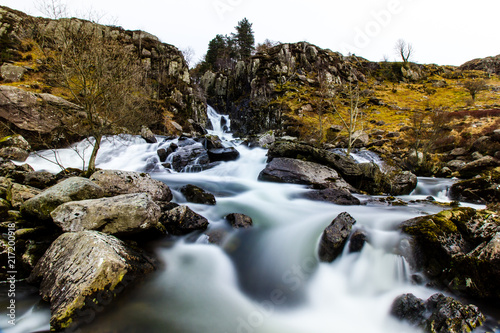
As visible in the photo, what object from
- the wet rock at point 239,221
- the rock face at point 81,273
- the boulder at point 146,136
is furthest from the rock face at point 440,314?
the boulder at point 146,136

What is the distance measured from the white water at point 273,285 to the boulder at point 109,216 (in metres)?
0.95

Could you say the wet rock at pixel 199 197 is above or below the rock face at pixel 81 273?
below

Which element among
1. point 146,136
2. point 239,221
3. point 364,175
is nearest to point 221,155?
point 146,136

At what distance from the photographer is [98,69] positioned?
9133 mm

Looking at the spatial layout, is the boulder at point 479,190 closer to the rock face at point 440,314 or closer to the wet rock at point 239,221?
the rock face at point 440,314

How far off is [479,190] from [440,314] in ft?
34.0

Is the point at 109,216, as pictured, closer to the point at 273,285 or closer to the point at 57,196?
the point at 57,196

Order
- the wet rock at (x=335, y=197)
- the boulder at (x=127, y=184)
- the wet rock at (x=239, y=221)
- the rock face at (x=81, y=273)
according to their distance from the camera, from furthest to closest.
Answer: the wet rock at (x=335, y=197), the boulder at (x=127, y=184), the wet rock at (x=239, y=221), the rock face at (x=81, y=273)

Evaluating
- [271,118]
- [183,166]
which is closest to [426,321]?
[183,166]

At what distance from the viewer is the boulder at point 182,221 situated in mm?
6285

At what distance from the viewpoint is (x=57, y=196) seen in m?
5.47

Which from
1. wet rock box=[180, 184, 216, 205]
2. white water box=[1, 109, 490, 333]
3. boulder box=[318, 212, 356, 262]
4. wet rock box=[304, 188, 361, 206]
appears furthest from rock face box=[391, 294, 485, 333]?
wet rock box=[180, 184, 216, 205]

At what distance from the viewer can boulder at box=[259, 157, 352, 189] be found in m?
12.2

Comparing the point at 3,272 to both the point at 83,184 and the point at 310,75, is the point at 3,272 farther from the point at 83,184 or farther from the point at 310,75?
the point at 310,75
